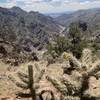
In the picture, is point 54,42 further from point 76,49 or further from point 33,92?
point 33,92

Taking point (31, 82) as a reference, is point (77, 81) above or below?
above

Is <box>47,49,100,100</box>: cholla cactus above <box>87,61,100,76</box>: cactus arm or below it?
below

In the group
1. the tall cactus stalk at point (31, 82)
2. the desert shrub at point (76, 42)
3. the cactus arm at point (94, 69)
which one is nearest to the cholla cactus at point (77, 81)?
the cactus arm at point (94, 69)

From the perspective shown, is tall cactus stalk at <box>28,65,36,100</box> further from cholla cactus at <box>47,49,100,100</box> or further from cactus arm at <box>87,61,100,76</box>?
cactus arm at <box>87,61,100,76</box>

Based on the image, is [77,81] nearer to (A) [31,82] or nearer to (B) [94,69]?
(B) [94,69]

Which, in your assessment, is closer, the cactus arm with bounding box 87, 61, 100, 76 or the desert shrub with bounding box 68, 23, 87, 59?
the cactus arm with bounding box 87, 61, 100, 76

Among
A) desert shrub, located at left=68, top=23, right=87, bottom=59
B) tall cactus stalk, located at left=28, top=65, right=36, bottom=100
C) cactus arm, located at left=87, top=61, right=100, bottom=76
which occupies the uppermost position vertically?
cactus arm, located at left=87, top=61, right=100, bottom=76

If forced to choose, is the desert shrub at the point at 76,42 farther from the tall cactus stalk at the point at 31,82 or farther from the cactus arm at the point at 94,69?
the cactus arm at the point at 94,69

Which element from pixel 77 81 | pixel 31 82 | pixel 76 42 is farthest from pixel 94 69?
pixel 76 42

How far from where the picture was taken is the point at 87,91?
720 centimetres

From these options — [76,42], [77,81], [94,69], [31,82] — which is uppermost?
[94,69]

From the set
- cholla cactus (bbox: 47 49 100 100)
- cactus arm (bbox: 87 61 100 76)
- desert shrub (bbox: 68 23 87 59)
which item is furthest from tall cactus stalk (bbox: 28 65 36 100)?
desert shrub (bbox: 68 23 87 59)

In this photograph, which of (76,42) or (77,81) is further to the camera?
(76,42)

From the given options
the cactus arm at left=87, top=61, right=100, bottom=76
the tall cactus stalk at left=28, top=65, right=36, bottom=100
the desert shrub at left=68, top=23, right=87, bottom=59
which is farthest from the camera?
the desert shrub at left=68, top=23, right=87, bottom=59
